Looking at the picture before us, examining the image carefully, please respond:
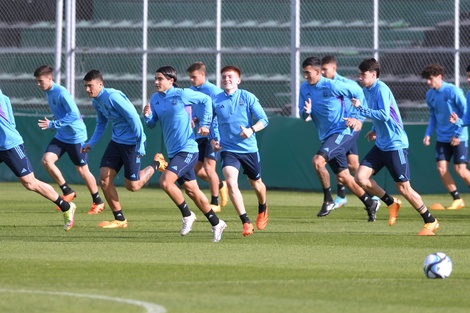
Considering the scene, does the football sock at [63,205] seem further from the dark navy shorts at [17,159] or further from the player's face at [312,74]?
the player's face at [312,74]

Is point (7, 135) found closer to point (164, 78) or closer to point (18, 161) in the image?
point (18, 161)

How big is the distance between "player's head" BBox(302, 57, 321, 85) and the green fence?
6.97m

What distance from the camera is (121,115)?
683 inches

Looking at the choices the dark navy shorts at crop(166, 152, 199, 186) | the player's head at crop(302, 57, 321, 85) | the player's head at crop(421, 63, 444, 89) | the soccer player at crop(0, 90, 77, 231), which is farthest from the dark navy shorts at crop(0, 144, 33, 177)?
the player's head at crop(421, 63, 444, 89)

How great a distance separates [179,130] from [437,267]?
5.16 meters

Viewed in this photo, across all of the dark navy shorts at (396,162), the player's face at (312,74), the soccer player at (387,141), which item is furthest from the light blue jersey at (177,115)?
the player's face at (312,74)

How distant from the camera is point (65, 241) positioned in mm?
15102

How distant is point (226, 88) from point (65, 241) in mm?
3148

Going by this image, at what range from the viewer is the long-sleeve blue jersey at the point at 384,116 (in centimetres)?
1625

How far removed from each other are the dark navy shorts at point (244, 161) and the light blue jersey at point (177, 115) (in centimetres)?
64

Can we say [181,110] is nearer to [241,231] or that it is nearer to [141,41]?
[241,231]

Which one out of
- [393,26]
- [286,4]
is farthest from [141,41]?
[393,26]

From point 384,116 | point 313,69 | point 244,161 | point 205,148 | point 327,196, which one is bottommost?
point 327,196

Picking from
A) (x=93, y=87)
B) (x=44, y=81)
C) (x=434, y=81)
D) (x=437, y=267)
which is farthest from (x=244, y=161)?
(x=434, y=81)
